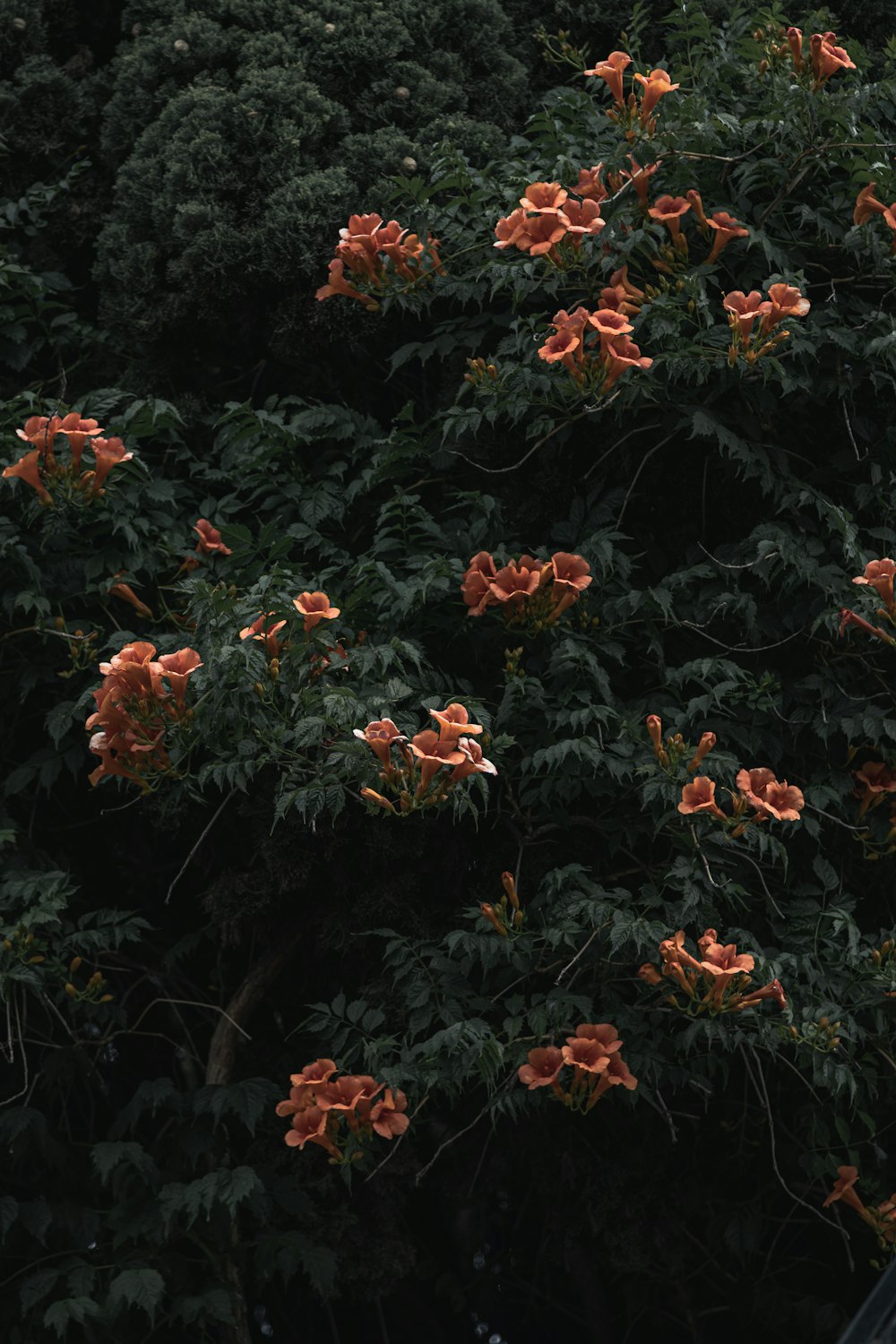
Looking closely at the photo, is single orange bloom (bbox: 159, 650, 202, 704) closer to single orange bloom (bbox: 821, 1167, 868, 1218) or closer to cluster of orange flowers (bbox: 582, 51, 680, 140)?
cluster of orange flowers (bbox: 582, 51, 680, 140)

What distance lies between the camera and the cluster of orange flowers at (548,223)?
333cm

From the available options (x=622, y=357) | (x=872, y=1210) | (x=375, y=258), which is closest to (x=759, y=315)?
(x=622, y=357)

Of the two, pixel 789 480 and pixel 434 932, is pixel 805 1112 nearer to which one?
pixel 434 932

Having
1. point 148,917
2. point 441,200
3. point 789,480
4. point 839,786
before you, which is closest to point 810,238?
point 789,480

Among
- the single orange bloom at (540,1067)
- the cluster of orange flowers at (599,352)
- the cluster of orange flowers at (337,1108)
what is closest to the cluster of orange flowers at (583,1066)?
the single orange bloom at (540,1067)

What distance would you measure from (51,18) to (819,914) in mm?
3796

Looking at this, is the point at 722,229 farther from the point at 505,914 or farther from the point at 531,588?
the point at 505,914

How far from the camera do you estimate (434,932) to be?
3.41 meters

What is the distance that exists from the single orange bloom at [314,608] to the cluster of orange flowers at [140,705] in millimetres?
245

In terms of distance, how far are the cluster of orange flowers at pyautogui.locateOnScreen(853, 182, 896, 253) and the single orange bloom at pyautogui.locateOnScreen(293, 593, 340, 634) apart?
5.28 feet

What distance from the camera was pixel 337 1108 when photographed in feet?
9.81

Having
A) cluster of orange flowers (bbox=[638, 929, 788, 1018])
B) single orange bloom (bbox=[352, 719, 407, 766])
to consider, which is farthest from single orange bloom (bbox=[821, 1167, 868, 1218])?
single orange bloom (bbox=[352, 719, 407, 766])

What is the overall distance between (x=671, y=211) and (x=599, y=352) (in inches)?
16.3

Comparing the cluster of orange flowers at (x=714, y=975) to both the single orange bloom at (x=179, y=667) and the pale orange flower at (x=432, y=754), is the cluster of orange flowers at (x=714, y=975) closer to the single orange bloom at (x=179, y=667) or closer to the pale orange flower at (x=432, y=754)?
the pale orange flower at (x=432, y=754)
